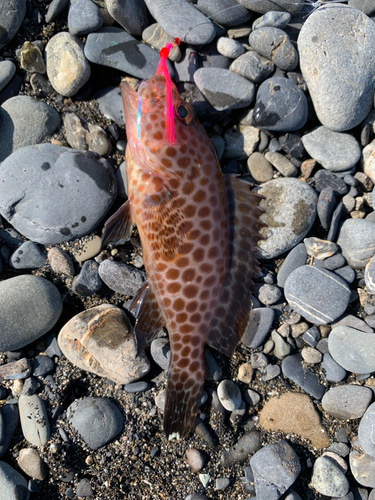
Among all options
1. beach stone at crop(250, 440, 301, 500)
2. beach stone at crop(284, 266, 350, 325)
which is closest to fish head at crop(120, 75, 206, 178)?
beach stone at crop(284, 266, 350, 325)

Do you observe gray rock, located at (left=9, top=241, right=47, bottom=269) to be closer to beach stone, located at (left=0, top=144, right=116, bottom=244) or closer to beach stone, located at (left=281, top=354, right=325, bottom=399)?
beach stone, located at (left=0, top=144, right=116, bottom=244)

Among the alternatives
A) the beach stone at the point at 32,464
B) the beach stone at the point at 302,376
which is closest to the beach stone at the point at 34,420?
the beach stone at the point at 32,464

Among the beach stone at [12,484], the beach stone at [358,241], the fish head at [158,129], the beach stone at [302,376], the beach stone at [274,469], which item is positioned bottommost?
the beach stone at [274,469]

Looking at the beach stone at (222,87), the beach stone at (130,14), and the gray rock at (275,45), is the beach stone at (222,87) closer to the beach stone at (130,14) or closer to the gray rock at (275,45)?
the gray rock at (275,45)

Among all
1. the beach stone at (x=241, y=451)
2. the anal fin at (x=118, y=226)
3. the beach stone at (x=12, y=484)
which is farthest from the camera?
the beach stone at (x=241, y=451)

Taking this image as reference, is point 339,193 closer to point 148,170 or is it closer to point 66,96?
point 148,170

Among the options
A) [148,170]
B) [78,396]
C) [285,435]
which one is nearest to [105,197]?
[148,170]

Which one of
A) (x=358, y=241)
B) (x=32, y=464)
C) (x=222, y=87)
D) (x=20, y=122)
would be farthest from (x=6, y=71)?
(x=358, y=241)
